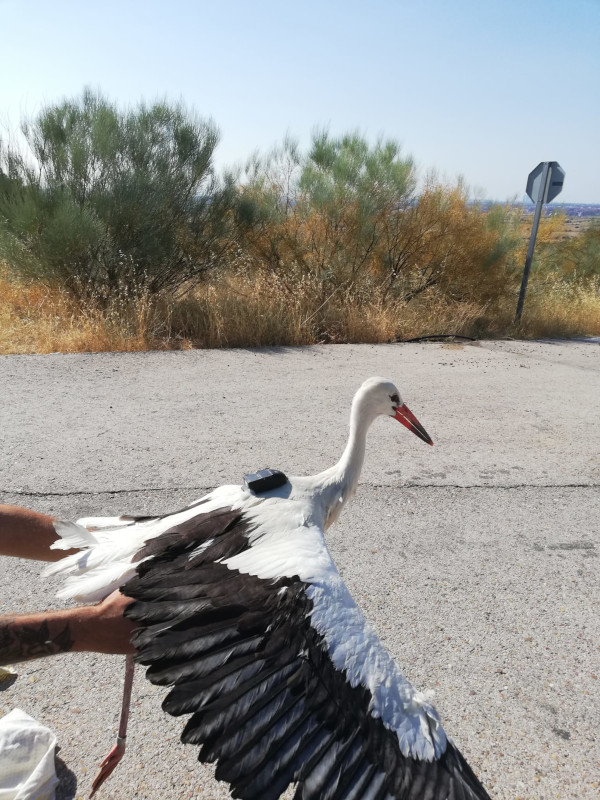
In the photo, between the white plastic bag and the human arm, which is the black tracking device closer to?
the human arm

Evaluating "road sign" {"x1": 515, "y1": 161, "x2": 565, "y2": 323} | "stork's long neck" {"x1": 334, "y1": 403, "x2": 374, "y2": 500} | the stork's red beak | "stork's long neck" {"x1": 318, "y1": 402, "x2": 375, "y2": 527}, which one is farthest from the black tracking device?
"road sign" {"x1": 515, "y1": 161, "x2": 565, "y2": 323}

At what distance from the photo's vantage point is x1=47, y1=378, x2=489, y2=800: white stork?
→ 150 centimetres

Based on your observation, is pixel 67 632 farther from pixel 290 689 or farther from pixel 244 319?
pixel 244 319

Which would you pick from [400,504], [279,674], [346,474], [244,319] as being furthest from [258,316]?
Result: [279,674]

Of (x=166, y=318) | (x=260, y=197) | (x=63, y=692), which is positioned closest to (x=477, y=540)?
(x=63, y=692)

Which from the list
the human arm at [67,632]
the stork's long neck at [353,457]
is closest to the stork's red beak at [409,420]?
the stork's long neck at [353,457]

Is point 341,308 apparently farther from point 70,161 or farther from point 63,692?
point 63,692

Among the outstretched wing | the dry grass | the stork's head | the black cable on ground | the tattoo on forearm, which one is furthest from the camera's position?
the black cable on ground

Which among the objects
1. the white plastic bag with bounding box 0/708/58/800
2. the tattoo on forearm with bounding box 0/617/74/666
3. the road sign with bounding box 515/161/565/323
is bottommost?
the white plastic bag with bounding box 0/708/58/800

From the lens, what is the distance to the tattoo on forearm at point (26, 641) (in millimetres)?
1799

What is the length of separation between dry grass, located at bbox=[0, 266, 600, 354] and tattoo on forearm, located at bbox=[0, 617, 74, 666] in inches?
253

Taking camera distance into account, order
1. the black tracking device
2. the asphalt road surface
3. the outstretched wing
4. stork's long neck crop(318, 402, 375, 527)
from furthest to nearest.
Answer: stork's long neck crop(318, 402, 375, 527) → the black tracking device → the asphalt road surface → the outstretched wing

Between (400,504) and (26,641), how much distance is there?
283 cm

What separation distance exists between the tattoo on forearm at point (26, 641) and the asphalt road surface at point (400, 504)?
2.08 feet
